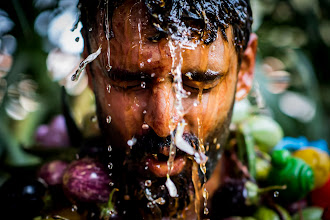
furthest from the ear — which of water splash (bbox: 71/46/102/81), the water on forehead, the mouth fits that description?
water splash (bbox: 71/46/102/81)

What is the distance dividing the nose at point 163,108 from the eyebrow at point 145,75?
0.04 meters

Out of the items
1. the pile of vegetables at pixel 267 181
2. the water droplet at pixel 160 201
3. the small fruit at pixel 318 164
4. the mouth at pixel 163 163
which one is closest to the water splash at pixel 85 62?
the mouth at pixel 163 163

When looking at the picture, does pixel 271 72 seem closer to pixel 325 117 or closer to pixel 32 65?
pixel 325 117

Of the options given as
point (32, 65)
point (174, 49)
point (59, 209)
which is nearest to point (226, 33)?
point (174, 49)

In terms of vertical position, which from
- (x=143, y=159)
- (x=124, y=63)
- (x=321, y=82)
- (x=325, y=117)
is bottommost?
(x=325, y=117)

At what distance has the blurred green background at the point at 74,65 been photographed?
186cm

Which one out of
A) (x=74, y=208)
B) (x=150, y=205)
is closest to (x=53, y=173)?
(x=74, y=208)

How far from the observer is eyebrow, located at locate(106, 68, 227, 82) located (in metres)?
0.73

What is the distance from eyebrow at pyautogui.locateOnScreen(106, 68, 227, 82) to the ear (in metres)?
0.26

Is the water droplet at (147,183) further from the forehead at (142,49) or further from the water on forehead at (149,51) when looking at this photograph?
the forehead at (142,49)

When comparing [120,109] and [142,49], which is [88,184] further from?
[142,49]

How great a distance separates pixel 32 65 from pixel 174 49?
1.69 meters

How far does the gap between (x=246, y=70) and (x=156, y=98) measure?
45 cm

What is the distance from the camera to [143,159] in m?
0.81
